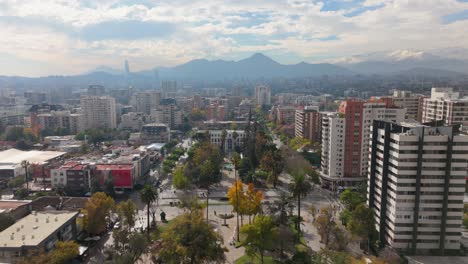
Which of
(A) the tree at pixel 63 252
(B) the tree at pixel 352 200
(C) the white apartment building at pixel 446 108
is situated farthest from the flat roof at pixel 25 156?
→ (C) the white apartment building at pixel 446 108

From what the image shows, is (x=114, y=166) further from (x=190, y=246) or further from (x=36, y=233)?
(x=190, y=246)

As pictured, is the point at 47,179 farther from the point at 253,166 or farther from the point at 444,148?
the point at 444,148

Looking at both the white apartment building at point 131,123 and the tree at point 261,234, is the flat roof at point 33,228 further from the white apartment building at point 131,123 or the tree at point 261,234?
the white apartment building at point 131,123

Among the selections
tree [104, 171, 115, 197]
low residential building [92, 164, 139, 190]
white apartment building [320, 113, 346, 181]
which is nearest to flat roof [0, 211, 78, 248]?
tree [104, 171, 115, 197]

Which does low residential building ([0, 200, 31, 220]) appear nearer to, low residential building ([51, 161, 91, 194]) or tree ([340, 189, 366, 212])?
low residential building ([51, 161, 91, 194])

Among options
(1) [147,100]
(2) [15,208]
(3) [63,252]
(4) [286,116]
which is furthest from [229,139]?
(1) [147,100]
